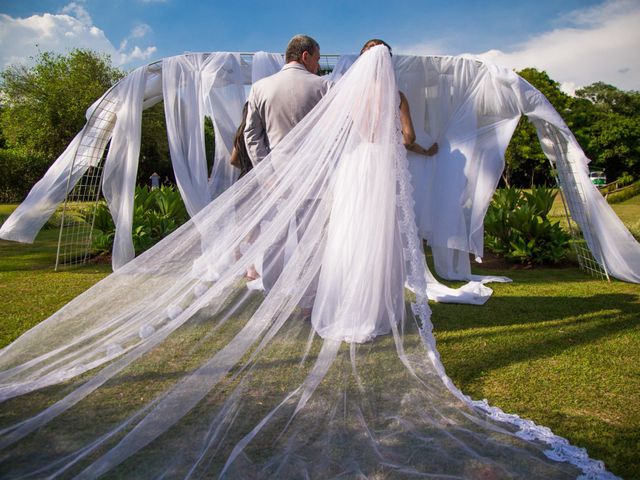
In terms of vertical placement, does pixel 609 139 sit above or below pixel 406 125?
above

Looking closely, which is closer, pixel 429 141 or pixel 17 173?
pixel 429 141

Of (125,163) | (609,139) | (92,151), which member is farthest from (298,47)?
(609,139)

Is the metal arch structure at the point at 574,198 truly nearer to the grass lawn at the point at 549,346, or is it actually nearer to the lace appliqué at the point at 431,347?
the grass lawn at the point at 549,346

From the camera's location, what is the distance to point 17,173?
1822 centimetres

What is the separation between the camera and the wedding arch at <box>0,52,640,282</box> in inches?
201

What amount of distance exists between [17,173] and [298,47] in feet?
60.7

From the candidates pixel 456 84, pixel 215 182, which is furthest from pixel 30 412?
pixel 456 84

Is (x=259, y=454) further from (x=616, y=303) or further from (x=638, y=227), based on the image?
(x=638, y=227)

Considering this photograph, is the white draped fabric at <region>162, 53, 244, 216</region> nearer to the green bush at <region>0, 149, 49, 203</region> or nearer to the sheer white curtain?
the sheer white curtain

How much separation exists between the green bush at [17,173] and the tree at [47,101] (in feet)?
12.2

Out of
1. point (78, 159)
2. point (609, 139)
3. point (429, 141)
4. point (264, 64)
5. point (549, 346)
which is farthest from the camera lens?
point (609, 139)

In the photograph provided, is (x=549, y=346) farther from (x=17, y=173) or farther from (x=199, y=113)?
(x=17, y=173)

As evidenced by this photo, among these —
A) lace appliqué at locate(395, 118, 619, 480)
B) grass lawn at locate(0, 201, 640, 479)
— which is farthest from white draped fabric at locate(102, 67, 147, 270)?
lace appliqué at locate(395, 118, 619, 480)

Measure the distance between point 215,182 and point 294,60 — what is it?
84.7 inches
